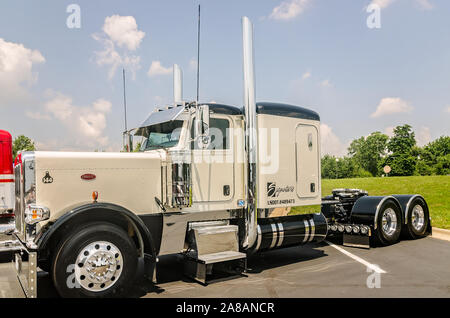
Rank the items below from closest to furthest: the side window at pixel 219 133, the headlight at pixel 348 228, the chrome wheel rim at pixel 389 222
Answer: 1. the side window at pixel 219 133
2. the headlight at pixel 348 228
3. the chrome wheel rim at pixel 389 222

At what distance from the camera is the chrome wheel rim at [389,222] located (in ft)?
29.2

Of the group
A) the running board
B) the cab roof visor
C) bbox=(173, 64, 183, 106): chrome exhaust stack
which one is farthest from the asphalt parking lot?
bbox=(173, 64, 183, 106): chrome exhaust stack

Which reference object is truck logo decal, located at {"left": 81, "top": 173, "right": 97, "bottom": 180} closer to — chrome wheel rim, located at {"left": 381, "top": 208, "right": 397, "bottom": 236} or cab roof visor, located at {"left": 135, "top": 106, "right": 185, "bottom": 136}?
cab roof visor, located at {"left": 135, "top": 106, "right": 185, "bottom": 136}

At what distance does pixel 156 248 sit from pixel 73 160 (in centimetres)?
170

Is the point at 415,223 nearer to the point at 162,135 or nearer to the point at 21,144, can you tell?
the point at 162,135

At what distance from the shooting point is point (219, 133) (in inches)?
255

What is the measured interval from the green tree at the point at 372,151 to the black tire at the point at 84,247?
95.3m

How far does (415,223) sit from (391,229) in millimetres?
1185

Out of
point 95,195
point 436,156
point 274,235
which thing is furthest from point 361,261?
point 436,156

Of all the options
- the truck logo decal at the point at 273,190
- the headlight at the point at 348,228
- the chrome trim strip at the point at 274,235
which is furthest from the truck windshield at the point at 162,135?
the headlight at the point at 348,228

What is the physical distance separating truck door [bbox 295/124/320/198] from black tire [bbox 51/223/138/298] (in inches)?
135

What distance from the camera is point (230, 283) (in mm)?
5883

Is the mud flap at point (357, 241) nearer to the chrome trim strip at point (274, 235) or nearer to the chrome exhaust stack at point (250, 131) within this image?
the chrome trim strip at point (274, 235)

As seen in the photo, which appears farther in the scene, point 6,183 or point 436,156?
point 436,156
